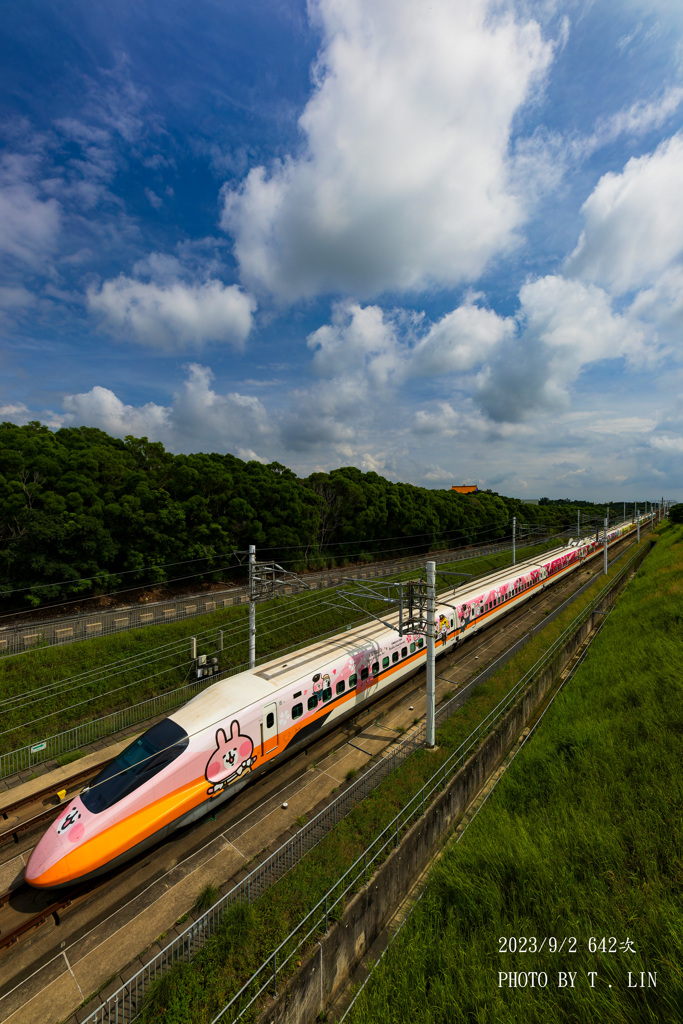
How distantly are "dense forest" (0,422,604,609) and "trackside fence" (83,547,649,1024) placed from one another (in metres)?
23.4

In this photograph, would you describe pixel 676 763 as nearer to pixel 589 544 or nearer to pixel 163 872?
pixel 163 872

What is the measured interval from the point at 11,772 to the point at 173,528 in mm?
22693

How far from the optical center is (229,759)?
36.1 ft

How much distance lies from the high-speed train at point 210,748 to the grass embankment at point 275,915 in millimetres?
2913

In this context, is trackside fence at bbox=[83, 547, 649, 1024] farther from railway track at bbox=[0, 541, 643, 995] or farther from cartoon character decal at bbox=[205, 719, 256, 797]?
cartoon character decal at bbox=[205, 719, 256, 797]

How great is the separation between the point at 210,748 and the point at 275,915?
3.86 metres

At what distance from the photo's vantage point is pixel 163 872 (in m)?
10.0

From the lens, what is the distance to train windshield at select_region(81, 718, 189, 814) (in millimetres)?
9242

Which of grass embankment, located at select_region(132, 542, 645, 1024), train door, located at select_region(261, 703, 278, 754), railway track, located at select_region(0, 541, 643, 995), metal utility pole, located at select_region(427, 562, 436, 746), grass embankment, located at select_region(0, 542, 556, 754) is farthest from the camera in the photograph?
grass embankment, located at select_region(0, 542, 556, 754)

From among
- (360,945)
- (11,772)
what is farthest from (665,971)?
(11,772)

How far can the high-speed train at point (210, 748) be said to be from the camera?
8.79 metres

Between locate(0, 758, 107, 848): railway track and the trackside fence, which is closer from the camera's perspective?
the trackside fence

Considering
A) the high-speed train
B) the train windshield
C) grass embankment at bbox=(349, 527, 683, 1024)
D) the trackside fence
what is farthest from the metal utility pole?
the train windshield

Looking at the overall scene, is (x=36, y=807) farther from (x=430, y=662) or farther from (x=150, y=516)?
(x=150, y=516)
